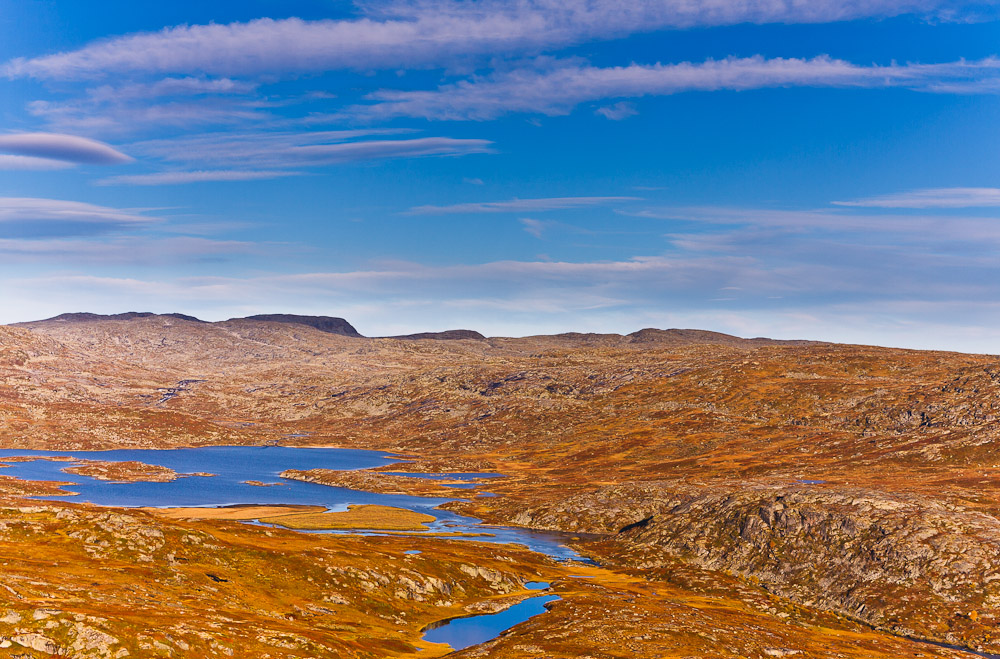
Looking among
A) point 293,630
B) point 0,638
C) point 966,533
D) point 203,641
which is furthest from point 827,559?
point 0,638

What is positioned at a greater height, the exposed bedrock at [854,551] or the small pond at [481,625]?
the exposed bedrock at [854,551]

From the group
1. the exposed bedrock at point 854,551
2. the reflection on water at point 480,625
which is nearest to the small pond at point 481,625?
the reflection on water at point 480,625

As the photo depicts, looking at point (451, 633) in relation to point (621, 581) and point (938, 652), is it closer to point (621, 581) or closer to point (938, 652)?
point (621, 581)

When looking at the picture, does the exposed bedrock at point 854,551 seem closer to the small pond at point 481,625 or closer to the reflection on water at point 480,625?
the small pond at point 481,625

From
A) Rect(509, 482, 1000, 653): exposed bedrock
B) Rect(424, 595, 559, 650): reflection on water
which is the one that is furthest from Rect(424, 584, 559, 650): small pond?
Rect(509, 482, 1000, 653): exposed bedrock

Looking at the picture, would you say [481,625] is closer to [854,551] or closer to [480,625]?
[480,625]
